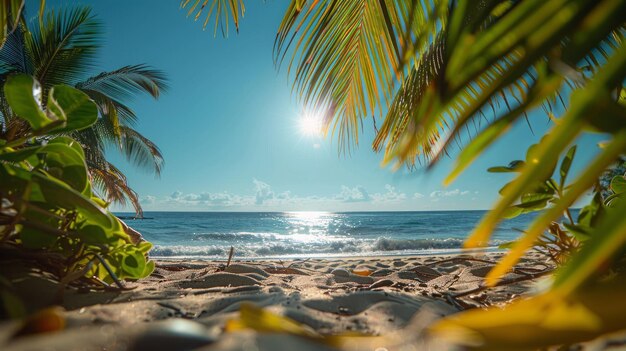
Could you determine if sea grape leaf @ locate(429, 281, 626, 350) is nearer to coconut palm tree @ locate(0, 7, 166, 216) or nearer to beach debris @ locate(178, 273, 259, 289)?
beach debris @ locate(178, 273, 259, 289)

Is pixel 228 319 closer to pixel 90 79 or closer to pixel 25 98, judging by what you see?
pixel 25 98

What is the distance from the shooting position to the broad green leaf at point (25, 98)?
1.97 feet

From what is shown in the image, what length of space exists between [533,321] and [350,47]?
2.16 meters

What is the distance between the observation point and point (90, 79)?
715 centimetres

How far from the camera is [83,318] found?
2.02 feet

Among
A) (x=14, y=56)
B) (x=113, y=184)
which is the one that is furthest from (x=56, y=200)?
(x=113, y=184)

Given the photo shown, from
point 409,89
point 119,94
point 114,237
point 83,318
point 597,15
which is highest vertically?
point 119,94

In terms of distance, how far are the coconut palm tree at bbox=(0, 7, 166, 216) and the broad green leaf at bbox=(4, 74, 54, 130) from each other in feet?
18.3

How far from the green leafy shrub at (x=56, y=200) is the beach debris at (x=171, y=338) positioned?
0.30 m

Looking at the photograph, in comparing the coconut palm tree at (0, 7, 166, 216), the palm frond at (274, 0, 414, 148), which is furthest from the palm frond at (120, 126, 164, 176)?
the palm frond at (274, 0, 414, 148)

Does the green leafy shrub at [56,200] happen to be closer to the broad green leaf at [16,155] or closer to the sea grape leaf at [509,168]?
the broad green leaf at [16,155]

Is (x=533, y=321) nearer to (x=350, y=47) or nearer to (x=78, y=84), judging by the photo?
(x=350, y=47)

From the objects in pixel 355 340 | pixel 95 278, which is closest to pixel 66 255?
pixel 95 278

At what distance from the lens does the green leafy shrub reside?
1.98 feet
